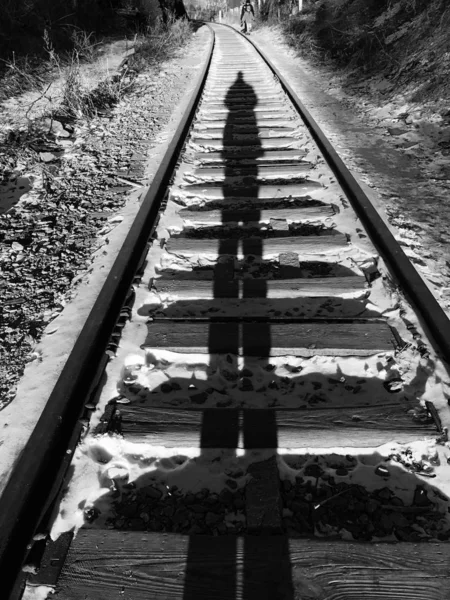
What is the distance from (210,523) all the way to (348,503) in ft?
1.72

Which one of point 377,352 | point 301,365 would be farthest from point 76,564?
point 377,352

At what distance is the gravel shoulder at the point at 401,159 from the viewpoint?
10.0 ft

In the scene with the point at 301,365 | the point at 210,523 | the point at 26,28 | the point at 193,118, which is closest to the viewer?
the point at 210,523

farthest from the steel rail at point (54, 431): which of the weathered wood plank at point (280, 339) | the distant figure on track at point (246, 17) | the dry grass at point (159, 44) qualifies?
the distant figure on track at point (246, 17)

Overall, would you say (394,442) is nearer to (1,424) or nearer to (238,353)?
(238,353)

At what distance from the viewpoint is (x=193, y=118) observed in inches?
234

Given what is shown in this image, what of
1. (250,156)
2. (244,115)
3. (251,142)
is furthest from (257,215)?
(244,115)

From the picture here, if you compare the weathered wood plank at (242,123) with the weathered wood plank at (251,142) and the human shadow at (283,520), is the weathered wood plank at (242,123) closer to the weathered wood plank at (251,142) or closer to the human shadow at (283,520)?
the weathered wood plank at (251,142)

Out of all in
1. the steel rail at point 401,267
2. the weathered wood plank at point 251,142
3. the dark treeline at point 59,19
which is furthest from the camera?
the dark treeline at point 59,19

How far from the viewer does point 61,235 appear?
11.1ft

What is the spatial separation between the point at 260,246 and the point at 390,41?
26.6ft

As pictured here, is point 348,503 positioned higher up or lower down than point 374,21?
lower down

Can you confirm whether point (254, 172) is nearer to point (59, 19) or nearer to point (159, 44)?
point (59, 19)

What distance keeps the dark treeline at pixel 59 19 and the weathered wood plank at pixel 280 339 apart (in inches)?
260
